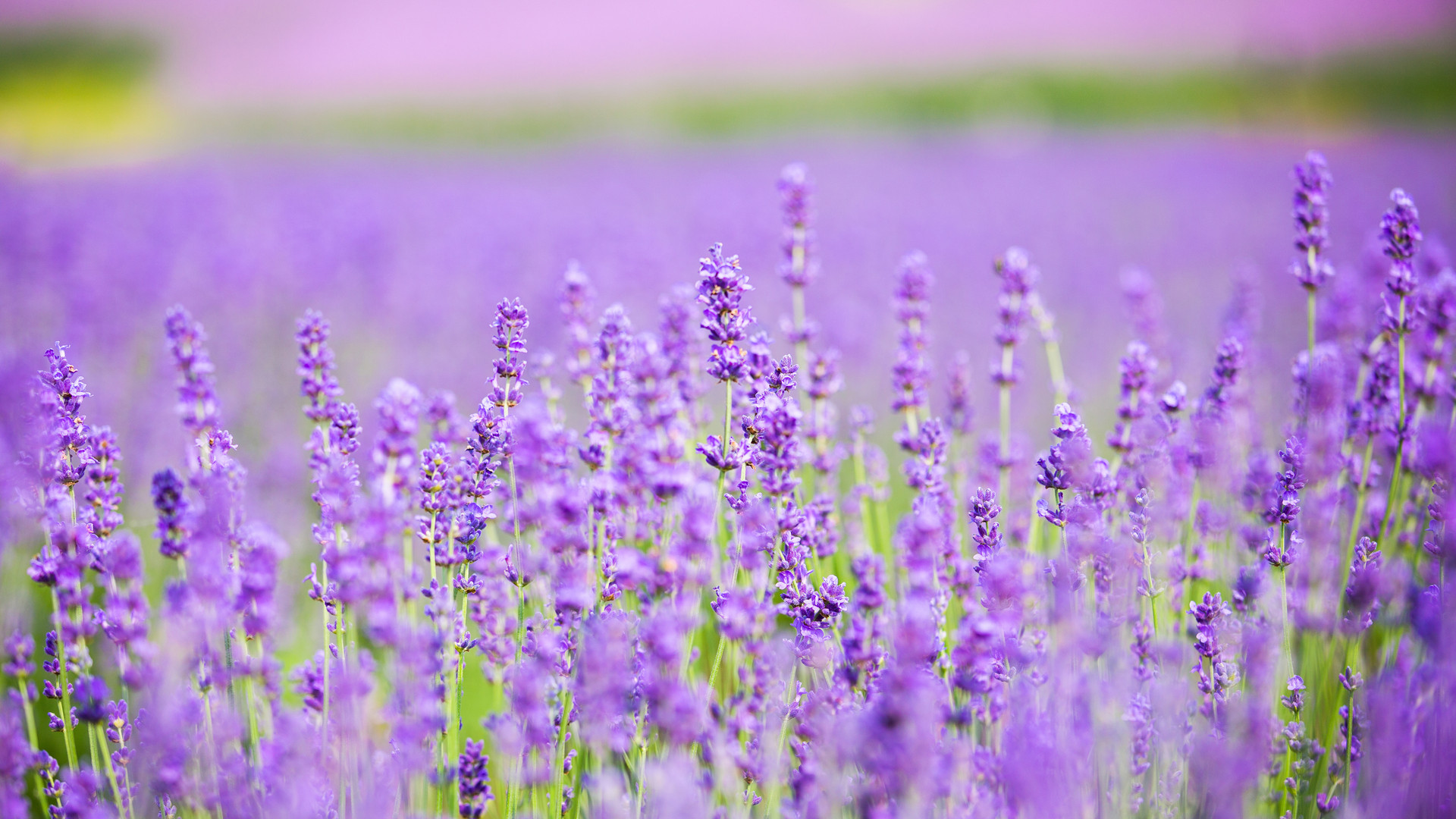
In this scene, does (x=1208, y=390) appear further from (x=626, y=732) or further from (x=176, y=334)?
(x=176, y=334)

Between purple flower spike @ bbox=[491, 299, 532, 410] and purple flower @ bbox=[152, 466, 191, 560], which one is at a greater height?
purple flower spike @ bbox=[491, 299, 532, 410]

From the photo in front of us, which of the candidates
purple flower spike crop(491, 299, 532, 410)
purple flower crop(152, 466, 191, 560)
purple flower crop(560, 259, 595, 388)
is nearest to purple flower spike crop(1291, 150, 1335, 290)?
purple flower crop(560, 259, 595, 388)

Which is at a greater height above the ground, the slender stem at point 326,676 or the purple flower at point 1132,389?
the purple flower at point 1132,389

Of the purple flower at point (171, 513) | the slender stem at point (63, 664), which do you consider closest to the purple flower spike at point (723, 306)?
the purple flower at point (171, 513)

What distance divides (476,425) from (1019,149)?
15167 millimetres

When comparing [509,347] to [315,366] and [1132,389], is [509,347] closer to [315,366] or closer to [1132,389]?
[315,366]

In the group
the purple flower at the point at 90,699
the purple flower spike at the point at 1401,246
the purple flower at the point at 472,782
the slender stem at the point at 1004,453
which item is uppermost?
the purple flower spike at the point at 1401,246

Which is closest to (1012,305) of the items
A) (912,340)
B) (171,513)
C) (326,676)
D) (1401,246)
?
(912,340)

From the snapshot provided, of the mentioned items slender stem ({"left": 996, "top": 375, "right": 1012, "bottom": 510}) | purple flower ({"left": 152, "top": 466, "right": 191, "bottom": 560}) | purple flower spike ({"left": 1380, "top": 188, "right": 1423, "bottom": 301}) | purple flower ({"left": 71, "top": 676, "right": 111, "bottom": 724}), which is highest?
purple flower spike ({"left": 1380, "top": 188, "right": 1423, "bottom": 301})

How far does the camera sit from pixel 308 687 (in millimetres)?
1454

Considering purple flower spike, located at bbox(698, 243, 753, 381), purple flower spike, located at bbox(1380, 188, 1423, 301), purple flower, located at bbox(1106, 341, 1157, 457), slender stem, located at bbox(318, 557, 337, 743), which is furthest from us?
purple flower, located at bbox(1106, 341, 1157, 457)

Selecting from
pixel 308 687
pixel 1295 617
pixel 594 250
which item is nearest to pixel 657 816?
pixel 308 687

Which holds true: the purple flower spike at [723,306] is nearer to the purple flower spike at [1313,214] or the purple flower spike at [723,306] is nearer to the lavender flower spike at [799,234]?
the lavender flower spike at [799,234]

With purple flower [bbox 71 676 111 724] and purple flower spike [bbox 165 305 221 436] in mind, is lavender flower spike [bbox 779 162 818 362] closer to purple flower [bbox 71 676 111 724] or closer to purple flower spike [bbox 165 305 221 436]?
purple flower spike [bbox 165 305 221 436]
